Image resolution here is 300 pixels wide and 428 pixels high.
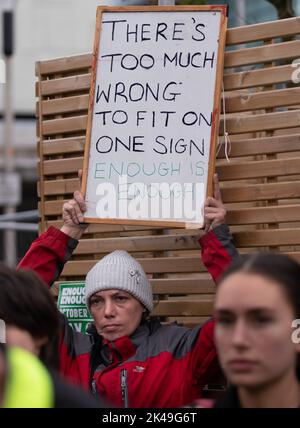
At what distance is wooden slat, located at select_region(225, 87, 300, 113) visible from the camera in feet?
18.0

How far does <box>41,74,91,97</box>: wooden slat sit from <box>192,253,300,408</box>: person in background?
3.36 meters

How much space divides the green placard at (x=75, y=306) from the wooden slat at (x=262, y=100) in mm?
1392

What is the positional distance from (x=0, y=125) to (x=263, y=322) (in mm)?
23811

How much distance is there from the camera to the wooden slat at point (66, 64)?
636 centimetres

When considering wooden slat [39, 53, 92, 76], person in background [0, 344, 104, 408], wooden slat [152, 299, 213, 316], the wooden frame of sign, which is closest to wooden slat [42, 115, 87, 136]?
wooden slat [39, 53, 92, 76]

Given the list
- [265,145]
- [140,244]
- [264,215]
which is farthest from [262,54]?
[140,244]

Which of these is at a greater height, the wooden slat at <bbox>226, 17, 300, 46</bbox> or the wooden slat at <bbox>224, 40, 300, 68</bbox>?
the wooden slat at <bbox>226, 17, 300, 46</bbox>

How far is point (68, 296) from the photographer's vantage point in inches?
252

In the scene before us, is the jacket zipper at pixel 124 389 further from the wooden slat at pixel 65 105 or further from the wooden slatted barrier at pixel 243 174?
the wooden slat at pixel 65 105

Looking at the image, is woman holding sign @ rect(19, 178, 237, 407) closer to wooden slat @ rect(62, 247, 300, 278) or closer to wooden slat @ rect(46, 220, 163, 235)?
wooden slat @ rect(62, 247, 300, 278)

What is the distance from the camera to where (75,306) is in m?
6.33

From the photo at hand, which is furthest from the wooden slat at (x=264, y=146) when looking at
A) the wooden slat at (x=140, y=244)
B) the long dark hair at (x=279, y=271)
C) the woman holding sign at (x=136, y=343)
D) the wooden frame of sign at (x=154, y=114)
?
the long dark hair at (x=279, y=271)

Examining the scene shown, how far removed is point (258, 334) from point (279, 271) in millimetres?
221
